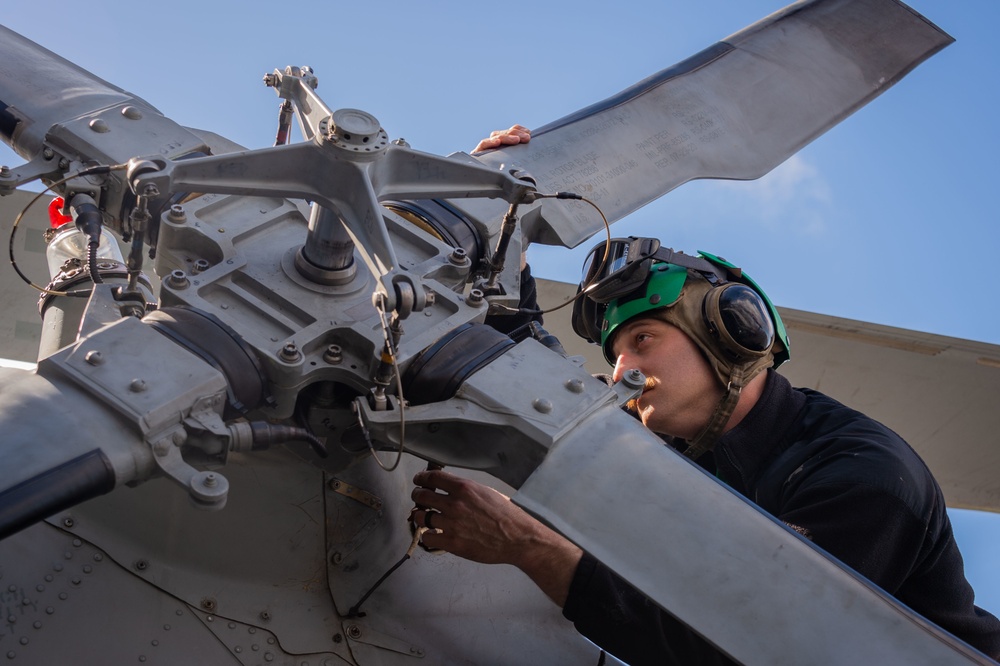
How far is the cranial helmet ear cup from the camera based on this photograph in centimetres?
494

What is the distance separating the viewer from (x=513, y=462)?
3.45 m

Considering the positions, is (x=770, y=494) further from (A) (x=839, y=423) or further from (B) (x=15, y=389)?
(B) (x=15, y=389)

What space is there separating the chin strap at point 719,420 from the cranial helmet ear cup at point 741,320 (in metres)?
0.20

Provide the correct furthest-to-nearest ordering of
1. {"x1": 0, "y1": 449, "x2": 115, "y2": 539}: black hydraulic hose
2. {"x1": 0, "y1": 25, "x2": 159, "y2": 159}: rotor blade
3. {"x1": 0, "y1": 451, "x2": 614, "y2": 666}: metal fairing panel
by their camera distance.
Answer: {"x1": 0, "y1": 25, "x2": 159, "y2": 159}: rotor blade, {"x1": 0, "y1": 451, "x2": 614, "y2": 666}: metal fairing panel, {"x1": 0, "y1": 449, "x2": 115, "y2": 539}: black hydraulic hose

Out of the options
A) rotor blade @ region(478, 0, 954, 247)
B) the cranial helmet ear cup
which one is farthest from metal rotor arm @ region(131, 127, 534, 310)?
the cranial helmet ear cup

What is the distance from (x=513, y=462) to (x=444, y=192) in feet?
3.38

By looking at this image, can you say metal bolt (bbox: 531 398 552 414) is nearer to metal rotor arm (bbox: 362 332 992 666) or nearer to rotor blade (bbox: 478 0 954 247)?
metal rotor arm (bbox: 362 332 992 666)

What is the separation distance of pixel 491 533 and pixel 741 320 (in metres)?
1.57

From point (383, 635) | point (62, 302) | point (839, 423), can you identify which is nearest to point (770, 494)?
point (839, 423)

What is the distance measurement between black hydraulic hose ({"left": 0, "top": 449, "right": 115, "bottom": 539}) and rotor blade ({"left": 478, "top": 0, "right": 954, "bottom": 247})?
2.71 m

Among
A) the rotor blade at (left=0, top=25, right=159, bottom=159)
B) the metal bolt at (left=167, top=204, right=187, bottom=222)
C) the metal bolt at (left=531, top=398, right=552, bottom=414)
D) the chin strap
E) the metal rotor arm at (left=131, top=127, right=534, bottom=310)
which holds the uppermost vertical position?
the metal rotor arm at (left=131, top=127, right=534, bottom=310)

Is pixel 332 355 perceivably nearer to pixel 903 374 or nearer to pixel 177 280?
pixel 177 280

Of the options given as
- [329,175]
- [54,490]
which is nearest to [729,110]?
[329,175]

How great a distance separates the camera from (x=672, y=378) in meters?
5.32
